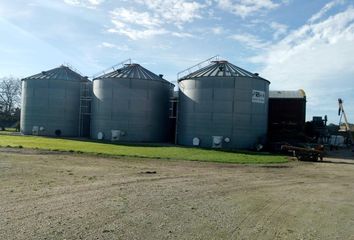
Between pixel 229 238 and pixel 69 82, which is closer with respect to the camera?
→ pixel 229 238

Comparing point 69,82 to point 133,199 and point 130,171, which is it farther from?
point 133,199

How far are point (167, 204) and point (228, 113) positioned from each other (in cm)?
2701

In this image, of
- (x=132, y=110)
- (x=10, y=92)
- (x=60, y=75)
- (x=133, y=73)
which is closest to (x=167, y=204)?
(x=132, y=110)

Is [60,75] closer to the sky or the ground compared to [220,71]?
closer to the sky

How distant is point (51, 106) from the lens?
5084 centimetres

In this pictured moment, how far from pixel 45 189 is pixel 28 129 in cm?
4102

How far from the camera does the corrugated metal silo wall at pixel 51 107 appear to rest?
166 feet

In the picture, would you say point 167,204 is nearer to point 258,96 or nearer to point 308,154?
point 308,154

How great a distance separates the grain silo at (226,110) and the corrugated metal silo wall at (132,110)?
552 cm

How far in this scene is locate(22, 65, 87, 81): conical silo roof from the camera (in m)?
51.9

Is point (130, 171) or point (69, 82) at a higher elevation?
point (69, 82)

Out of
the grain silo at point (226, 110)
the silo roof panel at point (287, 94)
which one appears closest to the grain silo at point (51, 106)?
the grain silo at point (226, 110)

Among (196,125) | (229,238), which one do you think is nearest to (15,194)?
(229,238)

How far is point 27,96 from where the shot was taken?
52219 millimetres
